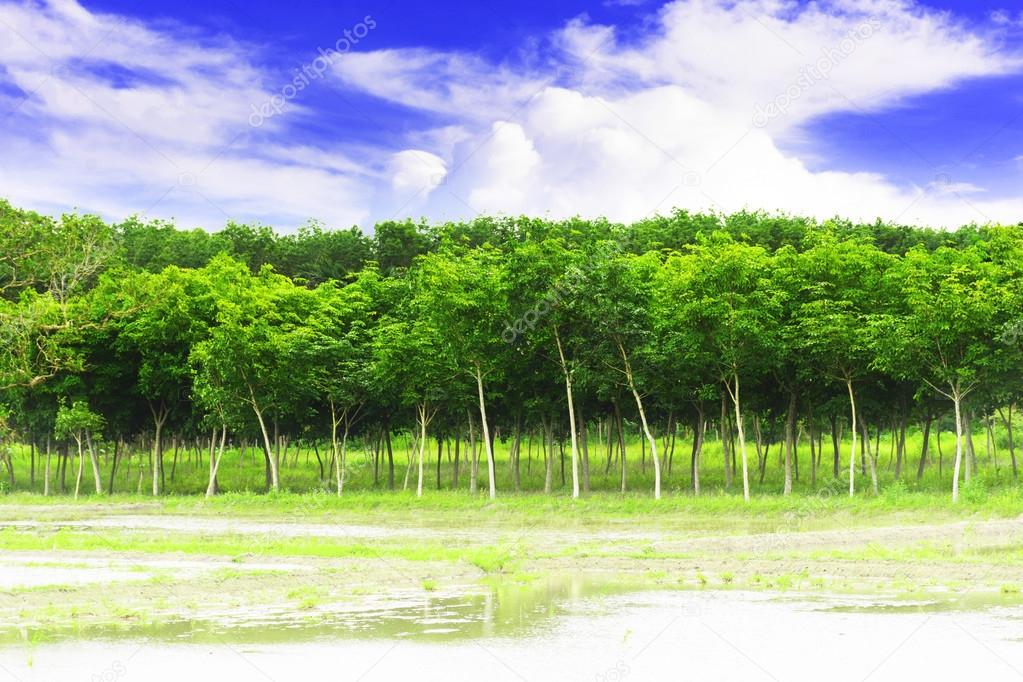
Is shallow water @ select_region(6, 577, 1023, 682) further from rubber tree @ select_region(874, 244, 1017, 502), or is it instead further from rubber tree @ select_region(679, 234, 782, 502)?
rubber tree @ select_region(679, 234, 782, 502)

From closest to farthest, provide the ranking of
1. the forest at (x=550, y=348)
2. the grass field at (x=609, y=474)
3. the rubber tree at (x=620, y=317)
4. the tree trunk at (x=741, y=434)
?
the forest at (x=550, y=348), the tree trunk at (x=741, y=434), the rubber tree at (x=620, y=317), the grass field at (x=609, y=474)

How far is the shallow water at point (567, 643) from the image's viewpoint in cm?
1622

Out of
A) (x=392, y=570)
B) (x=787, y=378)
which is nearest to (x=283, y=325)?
(x=787, y=378)

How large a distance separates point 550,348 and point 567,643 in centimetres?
4072

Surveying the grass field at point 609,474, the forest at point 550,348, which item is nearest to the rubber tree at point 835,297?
the forest at point 550,348

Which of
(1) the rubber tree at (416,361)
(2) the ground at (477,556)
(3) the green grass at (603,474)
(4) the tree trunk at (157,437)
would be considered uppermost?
(1) the rubber tree at (416,361)

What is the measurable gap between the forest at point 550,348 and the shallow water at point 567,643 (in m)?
18.5

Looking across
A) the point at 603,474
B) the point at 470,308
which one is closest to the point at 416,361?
the point at 470,308

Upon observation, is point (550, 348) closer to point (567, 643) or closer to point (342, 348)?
point (342, 348)

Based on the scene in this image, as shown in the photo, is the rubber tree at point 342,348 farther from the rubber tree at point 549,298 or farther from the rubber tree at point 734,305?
the rubber tree at point 734,305

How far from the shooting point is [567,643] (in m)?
18.1

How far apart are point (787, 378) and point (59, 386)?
42298mm

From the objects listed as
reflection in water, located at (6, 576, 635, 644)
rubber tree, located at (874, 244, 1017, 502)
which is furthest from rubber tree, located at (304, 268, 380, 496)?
reflection in water, located at (6, 576, 635, 644)

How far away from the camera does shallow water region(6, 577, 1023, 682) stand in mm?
16219
